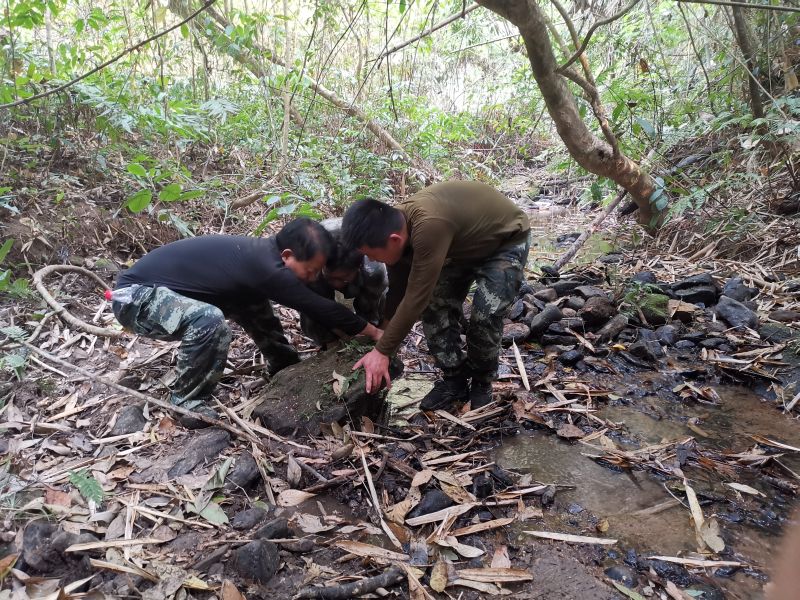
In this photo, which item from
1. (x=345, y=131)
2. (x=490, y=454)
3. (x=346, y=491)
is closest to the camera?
(x=346, y=491)

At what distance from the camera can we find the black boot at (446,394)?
3.60 m

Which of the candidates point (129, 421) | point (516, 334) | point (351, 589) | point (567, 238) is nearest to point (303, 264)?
point (129, 421)

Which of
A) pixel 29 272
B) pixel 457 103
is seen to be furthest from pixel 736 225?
pixel 457 103

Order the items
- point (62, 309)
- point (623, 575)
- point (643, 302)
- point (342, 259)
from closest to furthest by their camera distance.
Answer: point (623, 575) < point (342, 259) < point (62, 309) < point (643, 302)

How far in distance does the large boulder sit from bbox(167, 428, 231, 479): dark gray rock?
316 mm

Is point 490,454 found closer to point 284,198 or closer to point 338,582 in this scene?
point 338,582

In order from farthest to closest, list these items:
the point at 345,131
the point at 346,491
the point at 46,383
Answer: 1. the point at 345,131
2. the point at 46,383
3. the point at 346,491

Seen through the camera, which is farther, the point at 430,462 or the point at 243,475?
the point at 430,462

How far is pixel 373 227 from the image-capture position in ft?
9.16

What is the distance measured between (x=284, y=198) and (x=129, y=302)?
8.40 feet

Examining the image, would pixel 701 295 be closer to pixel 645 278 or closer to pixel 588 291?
pixel 645 278

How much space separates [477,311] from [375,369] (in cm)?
80

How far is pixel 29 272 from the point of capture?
183 inches

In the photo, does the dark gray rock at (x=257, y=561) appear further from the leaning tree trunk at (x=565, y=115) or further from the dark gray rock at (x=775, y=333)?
the dark gray rock at (x=775, y=333)
